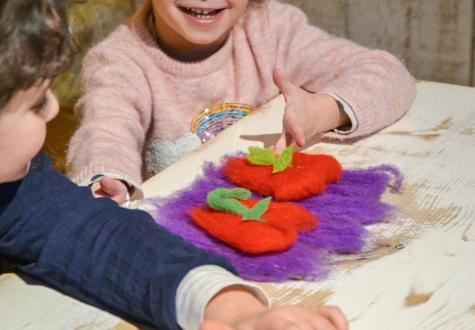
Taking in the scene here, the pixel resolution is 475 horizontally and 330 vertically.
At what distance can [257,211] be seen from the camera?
3.10 feet

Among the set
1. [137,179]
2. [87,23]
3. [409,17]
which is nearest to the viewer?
[137,179]

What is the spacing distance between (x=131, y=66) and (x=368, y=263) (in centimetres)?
63

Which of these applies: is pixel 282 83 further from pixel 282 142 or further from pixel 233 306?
pixel 233 306

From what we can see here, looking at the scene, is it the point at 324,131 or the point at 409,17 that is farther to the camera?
the point at 409,17

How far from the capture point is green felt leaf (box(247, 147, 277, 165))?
107 cm

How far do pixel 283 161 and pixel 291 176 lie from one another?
0.04 metres

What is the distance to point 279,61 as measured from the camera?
147 cm

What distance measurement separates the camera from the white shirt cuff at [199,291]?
769 millimetres

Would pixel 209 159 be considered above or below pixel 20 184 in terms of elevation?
below

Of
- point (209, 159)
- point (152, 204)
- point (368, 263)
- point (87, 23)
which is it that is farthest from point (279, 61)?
point (87, 23)

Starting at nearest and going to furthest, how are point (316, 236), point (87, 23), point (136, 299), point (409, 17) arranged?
→ 1. point (136, 299)
2. point (316, 236)
3. point (409, 17)
4. point (87, 23)

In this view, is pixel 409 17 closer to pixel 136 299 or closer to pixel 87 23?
pixel 87 23

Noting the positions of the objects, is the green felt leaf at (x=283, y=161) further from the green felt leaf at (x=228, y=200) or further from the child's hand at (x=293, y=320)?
the child's hand at (x=293, y=320)

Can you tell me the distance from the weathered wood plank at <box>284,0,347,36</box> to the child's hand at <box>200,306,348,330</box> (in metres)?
1.07
